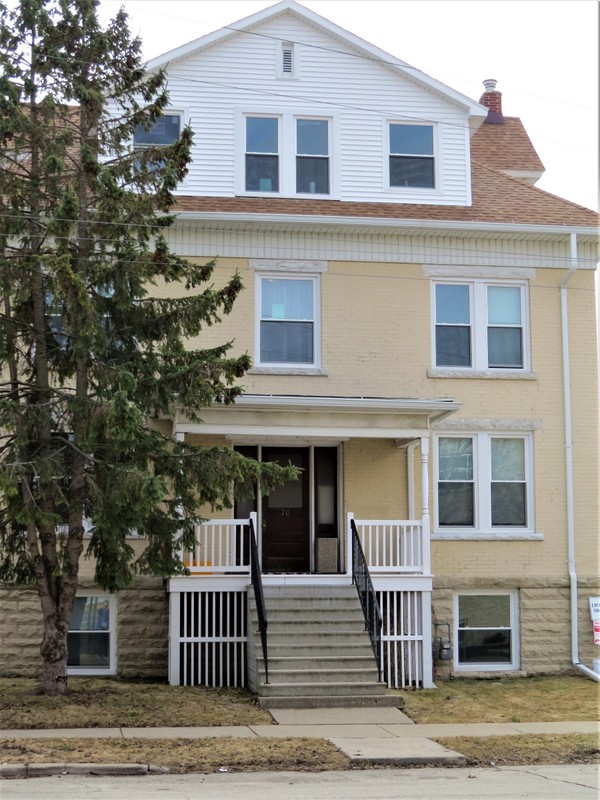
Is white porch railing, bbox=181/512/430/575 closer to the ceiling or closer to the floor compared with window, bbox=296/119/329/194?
closer to the floor

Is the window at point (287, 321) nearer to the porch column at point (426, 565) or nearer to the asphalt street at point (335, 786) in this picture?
the porch column at point (426, 565)

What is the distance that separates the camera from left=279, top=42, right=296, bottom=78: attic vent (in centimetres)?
1916

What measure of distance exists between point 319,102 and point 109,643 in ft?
33.8

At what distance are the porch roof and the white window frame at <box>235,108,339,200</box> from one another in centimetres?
432

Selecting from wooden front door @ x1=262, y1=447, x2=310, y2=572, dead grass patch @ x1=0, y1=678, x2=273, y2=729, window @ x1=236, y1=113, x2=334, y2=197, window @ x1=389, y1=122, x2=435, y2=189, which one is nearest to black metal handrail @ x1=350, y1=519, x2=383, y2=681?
wooden front door @ x1=262, y1=447, x2=310, y2=572

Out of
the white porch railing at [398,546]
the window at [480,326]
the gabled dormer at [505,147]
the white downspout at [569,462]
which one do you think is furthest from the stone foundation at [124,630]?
the gabled dormer at [505,147]

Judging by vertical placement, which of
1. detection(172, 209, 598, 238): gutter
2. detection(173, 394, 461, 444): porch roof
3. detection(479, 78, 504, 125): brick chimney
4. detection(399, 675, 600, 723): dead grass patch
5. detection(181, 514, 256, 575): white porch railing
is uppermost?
detection(479, 78, 504, 125): brick chimney

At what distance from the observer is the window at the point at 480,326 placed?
1870cm

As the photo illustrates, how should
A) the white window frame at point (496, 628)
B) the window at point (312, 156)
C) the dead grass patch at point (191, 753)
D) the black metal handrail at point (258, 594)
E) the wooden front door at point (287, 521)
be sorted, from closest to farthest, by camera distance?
1. the dead grass patch at point (191, 753)
2. the black metal handrail at point (258, 594)
3. the white window frame at point (496, 628)
4. the wooden front door at point (287, 521)
5. the window at point (312, 156)

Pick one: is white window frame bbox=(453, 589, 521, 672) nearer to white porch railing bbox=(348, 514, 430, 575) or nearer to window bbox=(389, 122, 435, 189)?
white porch railing bbox=(348, 514, 430, 575)

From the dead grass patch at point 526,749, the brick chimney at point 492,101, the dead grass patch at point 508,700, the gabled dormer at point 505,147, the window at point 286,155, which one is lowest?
the dead grass patch at point 508,700

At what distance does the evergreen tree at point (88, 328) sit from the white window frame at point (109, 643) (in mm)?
3430

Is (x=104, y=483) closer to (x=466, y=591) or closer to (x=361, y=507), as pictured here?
(x=361, y=507)

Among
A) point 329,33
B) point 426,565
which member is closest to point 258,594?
point 426,565
